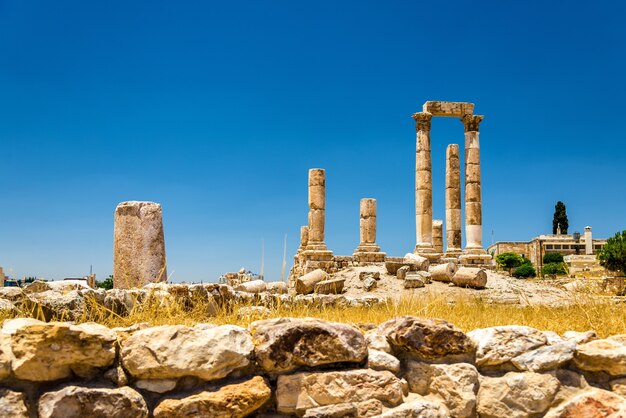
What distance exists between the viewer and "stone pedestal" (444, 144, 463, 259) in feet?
88.7

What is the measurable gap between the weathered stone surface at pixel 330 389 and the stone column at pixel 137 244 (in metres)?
5.80

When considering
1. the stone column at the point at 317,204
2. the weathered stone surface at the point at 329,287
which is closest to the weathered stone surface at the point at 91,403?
the weathered stone surface at the point at 329,287

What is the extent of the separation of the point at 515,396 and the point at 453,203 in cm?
2331

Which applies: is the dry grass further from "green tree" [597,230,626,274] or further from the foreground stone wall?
"green tree" [597,230,626,274]

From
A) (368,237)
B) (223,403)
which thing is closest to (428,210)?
(368,237)

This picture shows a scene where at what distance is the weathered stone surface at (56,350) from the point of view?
12.4 ft

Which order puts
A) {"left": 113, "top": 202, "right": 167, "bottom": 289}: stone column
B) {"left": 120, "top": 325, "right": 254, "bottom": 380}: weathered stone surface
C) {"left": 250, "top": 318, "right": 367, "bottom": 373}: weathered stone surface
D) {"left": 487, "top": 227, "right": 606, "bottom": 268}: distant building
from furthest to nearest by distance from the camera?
{"left": 487, "top": 227, "right": 606, "bottom": 268}: distant building
{"left": 113, "top": 202, "right": 167, "bottom": 289}: stone column
{"left": 250, "top": 318, "right": 367, "bottom": 373}: weathered stone surface
{"left": 120, "top": 325, "right": 254, "bottom": 380}: weathered stone surface

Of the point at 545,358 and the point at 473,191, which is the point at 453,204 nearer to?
A: the point at 473,191

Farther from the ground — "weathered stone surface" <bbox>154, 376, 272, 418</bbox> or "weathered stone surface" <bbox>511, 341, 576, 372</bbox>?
"weathered stone surface" <bbox>511, 341, 576, 372</bbox>

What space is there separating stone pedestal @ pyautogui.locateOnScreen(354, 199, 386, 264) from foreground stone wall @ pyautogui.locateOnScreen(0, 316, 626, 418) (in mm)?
21021

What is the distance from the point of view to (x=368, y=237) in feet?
87.9

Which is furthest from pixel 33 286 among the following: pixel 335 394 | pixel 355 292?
pixel 355 292

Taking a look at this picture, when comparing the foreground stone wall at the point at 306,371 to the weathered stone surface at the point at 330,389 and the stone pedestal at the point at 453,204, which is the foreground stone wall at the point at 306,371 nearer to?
the weathered stone surface at the point at 330,389

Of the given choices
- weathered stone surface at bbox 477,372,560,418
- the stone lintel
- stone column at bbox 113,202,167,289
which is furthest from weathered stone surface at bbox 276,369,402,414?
the stone lintel
